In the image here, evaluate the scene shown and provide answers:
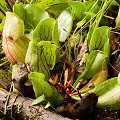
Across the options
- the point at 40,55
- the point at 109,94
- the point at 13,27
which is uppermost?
the point at 13,27

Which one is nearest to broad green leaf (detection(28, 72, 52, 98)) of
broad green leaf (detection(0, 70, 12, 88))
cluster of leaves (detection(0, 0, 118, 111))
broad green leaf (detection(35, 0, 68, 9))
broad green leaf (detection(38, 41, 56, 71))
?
cluster of leaves (detection(0, 0, 118, 111))

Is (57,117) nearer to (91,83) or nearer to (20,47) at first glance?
(91,83)

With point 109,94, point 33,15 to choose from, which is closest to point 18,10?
point 33,15

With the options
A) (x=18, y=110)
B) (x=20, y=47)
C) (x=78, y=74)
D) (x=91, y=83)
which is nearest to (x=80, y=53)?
(x=78, y=74)

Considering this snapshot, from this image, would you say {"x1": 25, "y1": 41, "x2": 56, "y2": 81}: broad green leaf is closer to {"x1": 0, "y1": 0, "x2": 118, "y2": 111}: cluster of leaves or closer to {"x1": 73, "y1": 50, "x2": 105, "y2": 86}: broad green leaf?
{"x1": 0, "y1": 0, "x2": 118, "y2": 111}: cluster of leaves

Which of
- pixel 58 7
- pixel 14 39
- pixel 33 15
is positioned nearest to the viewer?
pixel 14 39

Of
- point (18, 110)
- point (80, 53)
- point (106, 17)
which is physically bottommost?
point (18, 110)

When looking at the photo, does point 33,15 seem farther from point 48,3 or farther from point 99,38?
point 99,38
